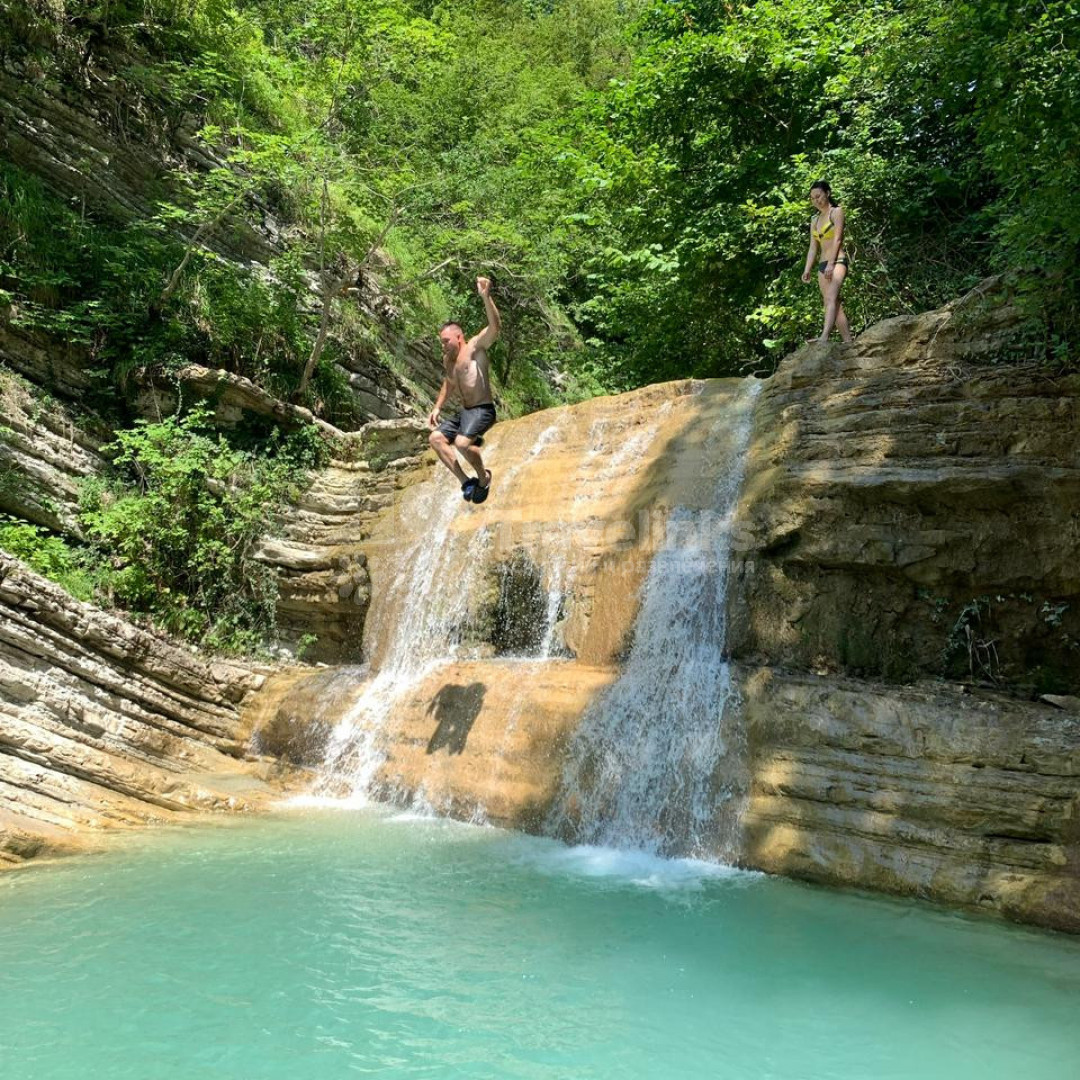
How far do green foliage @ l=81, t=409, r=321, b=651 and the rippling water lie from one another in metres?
4.74

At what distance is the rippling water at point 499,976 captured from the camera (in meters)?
3.35

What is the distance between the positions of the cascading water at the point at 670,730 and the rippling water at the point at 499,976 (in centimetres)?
55

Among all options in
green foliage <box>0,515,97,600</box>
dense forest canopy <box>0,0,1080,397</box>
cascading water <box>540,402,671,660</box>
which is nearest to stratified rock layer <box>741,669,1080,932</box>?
cascading water <box>540,402,671,660</box>

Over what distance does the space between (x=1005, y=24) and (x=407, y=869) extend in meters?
8.06

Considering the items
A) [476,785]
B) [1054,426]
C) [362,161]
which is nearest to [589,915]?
[476,785]

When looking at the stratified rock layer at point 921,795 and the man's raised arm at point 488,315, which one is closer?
the stratified rock layer at point 921,795

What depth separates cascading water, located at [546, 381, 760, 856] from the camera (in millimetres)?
6473

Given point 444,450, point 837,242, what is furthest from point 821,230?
point 444,450

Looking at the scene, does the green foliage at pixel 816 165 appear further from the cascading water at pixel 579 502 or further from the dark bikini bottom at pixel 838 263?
the cascading water at pixel 579 502

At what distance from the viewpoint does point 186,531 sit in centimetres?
1077

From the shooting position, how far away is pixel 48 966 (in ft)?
13.6

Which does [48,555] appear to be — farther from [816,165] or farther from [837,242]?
[816,165]

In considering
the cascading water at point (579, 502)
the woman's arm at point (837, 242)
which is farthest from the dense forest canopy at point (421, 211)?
the cascading water at point (579, 502)

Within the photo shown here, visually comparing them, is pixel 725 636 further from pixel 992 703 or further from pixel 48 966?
pixel 48 966
